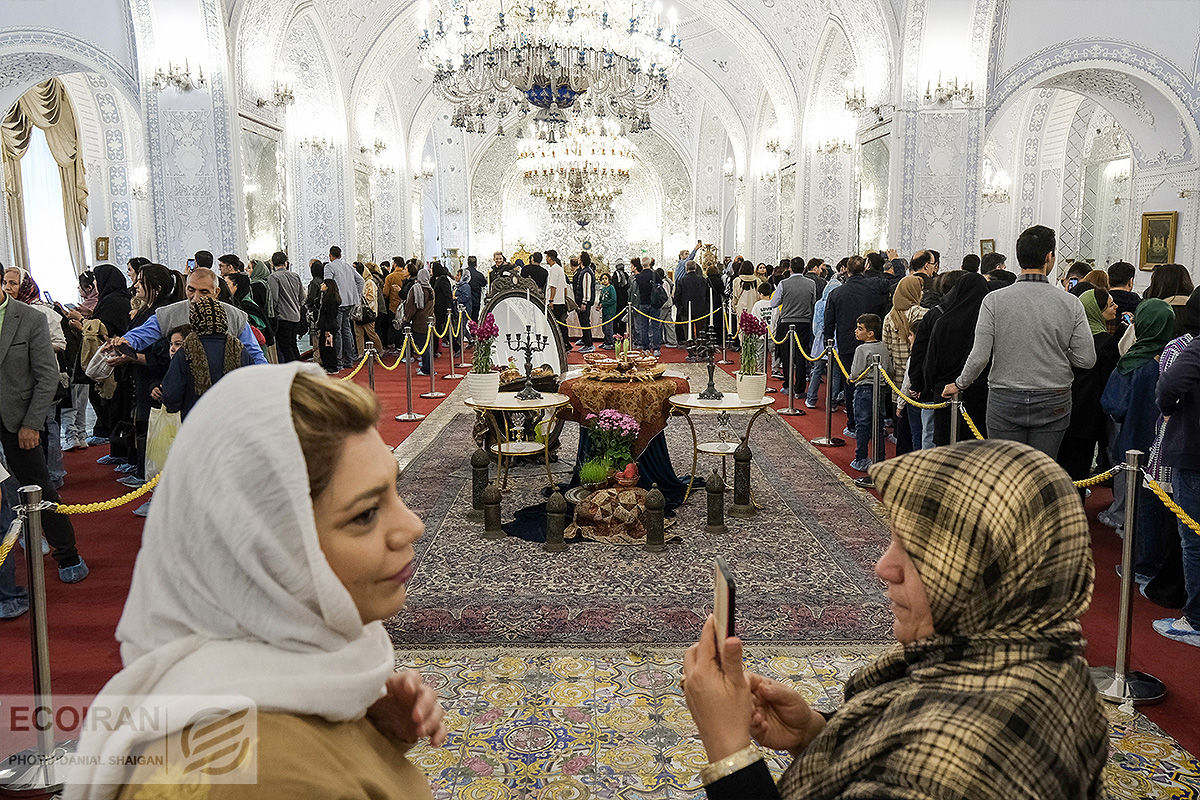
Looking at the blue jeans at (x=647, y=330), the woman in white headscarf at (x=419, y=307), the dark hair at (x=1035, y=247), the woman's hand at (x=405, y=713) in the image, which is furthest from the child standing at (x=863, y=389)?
the blue jeans at (x=647, y=330)

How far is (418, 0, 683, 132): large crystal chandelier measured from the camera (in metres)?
8.51

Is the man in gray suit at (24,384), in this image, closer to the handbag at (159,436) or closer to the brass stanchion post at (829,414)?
the handbag at (159,436)

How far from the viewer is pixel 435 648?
3.86 meters

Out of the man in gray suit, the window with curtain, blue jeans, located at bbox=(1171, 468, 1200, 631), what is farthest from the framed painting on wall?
the window with curtain

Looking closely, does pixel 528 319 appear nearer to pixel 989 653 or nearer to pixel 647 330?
pixel 989 653

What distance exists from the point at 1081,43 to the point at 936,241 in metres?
3.04

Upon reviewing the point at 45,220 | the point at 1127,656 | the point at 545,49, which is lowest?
the point at 1127,656

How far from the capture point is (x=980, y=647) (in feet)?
3.81

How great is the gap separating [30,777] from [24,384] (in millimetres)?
2127

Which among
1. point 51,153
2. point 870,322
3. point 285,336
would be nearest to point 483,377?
point 870,322

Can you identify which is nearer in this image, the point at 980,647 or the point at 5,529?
the point at 980,647

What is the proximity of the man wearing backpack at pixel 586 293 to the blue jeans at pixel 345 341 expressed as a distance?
4.03 m

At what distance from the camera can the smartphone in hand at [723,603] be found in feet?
4.30

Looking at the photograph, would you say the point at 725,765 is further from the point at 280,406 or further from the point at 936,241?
the point at 936,241
